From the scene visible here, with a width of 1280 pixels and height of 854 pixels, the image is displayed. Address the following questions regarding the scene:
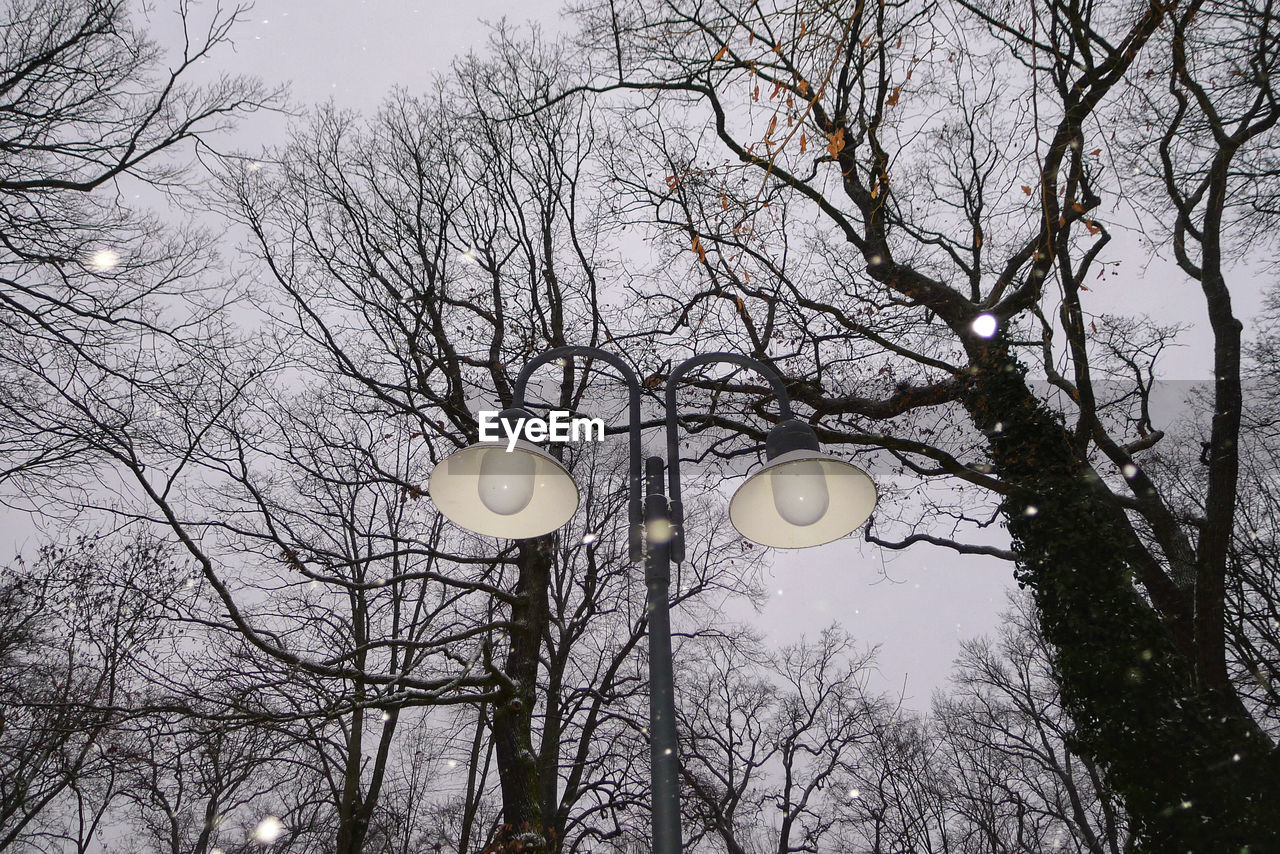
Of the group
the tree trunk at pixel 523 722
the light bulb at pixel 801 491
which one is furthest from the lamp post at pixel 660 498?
the tree trunk at pixel 523 722

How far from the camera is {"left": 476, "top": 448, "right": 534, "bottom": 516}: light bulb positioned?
3148 mm

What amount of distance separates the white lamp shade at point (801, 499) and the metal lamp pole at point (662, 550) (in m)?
0.12

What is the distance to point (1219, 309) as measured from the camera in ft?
24.7

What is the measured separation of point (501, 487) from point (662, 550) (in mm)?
773

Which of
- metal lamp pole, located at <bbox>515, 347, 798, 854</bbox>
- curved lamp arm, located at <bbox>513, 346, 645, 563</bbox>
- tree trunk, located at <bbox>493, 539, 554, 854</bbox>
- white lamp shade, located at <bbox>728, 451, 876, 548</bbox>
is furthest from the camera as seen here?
tree trunk, located at <bbox>493, 539, 554, 854</bbox>

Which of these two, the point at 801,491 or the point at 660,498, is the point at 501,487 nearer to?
the point at 660,498

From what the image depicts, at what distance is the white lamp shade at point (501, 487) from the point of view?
10.3ft

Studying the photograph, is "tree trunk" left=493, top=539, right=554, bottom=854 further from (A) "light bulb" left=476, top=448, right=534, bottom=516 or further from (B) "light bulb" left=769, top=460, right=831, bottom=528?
(B) "light bulb" left=769, top=460, right=831, bottom=528

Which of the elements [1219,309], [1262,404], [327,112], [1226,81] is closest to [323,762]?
[327,112]

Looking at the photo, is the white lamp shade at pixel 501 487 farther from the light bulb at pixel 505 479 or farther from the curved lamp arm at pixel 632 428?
the curved lamp arm at pixel 632 428

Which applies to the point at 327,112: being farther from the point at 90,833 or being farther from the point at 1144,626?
the point at 90,833

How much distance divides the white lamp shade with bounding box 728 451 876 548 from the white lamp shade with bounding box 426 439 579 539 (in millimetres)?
818

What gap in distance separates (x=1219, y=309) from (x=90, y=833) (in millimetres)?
23520

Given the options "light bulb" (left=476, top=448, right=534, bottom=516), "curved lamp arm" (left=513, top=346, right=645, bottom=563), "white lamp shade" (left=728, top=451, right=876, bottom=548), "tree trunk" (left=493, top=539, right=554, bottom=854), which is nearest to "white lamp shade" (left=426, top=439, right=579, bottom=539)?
"light bulb" (left=476, top=448, right=534, bottom=516)
